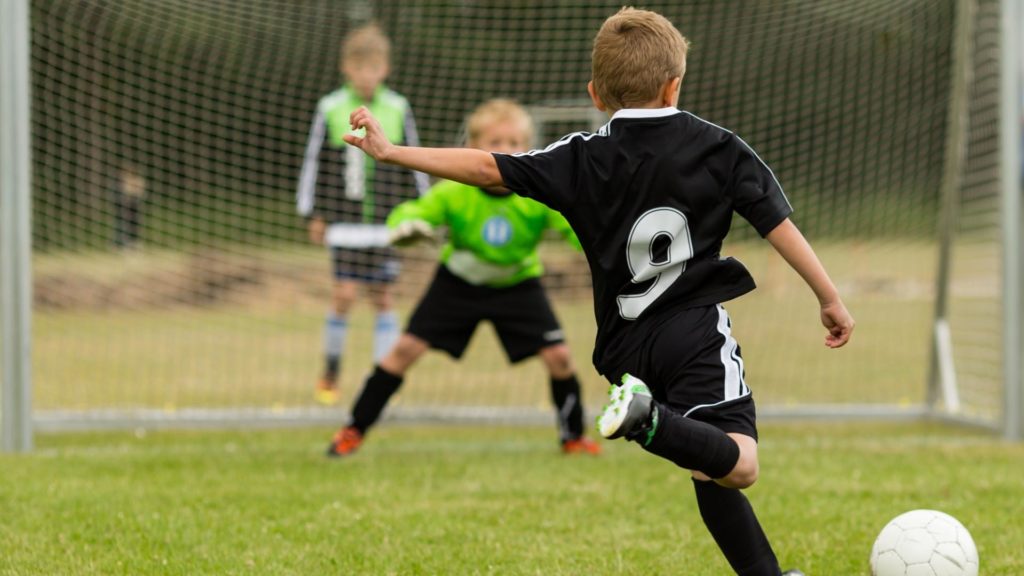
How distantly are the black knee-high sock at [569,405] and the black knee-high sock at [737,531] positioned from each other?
2.41 metres

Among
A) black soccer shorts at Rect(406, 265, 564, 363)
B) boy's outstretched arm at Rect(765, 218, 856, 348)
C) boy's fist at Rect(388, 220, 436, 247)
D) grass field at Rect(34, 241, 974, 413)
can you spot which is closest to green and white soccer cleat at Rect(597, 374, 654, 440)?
boy's outstretched arm at Rect(765, 218, 856, 348)

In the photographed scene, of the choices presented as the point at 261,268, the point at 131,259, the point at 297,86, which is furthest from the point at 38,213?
the point at 297,86

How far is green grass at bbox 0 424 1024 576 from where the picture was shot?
3.36 m

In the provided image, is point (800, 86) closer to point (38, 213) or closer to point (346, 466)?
point (346, 466)

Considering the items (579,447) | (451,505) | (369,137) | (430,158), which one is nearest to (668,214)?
(430,158)

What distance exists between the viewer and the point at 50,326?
9.28m

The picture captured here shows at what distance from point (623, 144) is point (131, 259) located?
641 centimetres

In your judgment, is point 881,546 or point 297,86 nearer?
point 881,546

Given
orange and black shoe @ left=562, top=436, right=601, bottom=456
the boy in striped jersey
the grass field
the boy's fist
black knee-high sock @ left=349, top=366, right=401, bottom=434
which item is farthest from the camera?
the grass field

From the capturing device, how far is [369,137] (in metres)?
2.73

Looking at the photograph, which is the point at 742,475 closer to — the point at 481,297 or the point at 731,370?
the point at 731,370

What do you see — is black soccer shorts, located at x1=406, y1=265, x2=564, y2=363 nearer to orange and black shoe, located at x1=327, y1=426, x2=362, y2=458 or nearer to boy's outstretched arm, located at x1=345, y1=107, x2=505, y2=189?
orange and black shoe, located at x1=327, y1=426, x2=362, y2=458

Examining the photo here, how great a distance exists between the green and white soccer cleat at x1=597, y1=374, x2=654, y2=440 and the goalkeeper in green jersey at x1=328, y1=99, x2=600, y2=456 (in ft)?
7.77

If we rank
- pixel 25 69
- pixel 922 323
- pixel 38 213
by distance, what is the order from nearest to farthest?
1. pixel 25 69
2. pixel 38 213
3. pixel 922 323
